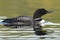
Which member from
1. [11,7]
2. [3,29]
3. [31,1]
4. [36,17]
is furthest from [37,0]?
[3,29]

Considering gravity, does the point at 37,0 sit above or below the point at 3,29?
above

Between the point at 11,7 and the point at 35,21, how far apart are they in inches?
56.9

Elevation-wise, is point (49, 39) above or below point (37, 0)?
below

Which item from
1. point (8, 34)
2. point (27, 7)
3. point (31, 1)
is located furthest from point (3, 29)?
point (31, 1)

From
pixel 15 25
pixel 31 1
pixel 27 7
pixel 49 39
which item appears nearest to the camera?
pixel 49 39

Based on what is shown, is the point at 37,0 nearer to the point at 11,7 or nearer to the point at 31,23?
the point at 11,7

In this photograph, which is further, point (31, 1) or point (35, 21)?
point (31, 1)

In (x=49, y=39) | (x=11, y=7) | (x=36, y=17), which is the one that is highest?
(x=11, y=7)

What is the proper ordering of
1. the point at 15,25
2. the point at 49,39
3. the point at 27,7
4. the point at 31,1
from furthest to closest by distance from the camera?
the point at 31,1 → the point at 27,7 → the point at 15,25 → the point at 49,39

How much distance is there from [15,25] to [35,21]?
0.12 m

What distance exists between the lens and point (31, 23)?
1.32 m

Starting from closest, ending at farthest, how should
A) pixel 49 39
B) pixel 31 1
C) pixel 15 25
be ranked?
pixel 49 39
pixel 15 25
pixel 31 1

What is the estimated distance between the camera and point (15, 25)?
1271mm

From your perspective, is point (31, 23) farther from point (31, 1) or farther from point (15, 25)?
point (31, 1)
